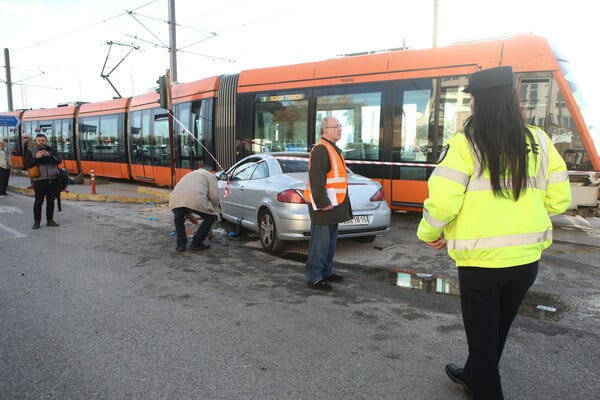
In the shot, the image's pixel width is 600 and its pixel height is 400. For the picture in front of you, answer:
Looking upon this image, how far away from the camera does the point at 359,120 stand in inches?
359

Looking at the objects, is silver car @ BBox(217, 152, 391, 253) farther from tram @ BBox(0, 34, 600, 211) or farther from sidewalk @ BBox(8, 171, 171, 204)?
sidewalk @ BBox(8, 171, 171, 204)

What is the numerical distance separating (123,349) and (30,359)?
2.05ft

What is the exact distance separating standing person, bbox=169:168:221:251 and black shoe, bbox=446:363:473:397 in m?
4.61

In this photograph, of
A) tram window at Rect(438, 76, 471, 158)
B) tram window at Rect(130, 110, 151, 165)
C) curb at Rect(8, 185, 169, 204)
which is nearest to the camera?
tram window at Rect(438, 76, 471, 158)

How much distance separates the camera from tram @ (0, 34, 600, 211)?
7.27 metres

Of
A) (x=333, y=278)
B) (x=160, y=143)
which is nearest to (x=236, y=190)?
(x=333, y=278)

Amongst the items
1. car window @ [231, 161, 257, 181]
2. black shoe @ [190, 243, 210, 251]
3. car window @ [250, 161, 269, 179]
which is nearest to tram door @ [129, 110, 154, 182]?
car window @ [231, 161, 257, 181]

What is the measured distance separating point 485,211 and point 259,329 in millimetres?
2297

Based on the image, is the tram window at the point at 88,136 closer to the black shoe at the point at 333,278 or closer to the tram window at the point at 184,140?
the tram window at the point at 184,140

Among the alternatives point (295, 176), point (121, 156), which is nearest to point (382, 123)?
point (295, 176)

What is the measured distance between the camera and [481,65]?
7.71 metres

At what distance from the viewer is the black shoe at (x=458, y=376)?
8.97 feet

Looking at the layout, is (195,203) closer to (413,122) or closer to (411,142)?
(411,142)

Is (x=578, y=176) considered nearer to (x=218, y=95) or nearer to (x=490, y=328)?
(x=490, y=328)
